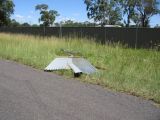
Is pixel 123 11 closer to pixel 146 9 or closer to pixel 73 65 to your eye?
pixel 146 9

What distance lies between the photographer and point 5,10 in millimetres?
60844

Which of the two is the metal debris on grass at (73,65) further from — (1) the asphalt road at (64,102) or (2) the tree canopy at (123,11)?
(2) the tree canopy at (123,11)

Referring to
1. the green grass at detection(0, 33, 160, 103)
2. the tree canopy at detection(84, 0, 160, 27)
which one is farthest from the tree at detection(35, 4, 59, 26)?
the green grass at detection(0, 33, 160, 103)

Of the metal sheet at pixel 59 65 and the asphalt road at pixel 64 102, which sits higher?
the metal sheet at pixel 59 65

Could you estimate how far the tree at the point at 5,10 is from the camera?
59984 mm

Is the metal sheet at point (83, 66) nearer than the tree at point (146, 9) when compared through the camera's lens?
Yes

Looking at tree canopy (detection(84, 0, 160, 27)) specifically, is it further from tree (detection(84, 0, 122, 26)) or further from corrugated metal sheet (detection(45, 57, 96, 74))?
corrugated metal sheet (detection(45, 57, 96, 74))

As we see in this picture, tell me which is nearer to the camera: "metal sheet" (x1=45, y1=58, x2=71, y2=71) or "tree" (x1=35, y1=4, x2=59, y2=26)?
"metal sheet" (x1=45, y1=58, x2=71, y2=71)

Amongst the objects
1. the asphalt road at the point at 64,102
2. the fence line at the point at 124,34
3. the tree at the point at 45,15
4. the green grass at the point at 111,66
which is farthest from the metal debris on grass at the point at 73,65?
the tree at the point at 45,15

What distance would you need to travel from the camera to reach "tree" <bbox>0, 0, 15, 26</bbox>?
197 feet

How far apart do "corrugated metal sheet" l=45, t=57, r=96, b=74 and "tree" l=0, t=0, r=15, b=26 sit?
49.5 meters

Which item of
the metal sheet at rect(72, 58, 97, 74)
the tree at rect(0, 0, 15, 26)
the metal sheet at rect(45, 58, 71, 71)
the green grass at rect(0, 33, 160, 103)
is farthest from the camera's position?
the tree at rect(0, 0, 15, 26)

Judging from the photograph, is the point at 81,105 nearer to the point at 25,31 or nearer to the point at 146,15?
the point at 25,31

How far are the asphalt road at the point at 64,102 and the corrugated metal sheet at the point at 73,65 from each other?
4.63 feet
